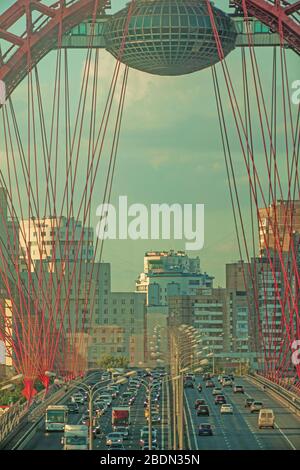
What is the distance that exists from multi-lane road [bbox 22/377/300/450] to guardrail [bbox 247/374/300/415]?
282 millimetres

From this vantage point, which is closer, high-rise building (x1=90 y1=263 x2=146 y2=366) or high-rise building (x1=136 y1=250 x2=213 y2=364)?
high-rise building (x1=90 y1=263 x2=146 y2=366)

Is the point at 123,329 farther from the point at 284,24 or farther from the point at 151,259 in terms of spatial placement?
the point at 284,24

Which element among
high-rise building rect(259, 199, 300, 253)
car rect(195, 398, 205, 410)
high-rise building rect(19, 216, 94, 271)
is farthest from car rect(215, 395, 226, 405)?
high-rise building rect(19, 216, 94, 271)

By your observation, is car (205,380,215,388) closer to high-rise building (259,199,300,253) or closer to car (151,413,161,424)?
high-rise building (259,199,300,253)

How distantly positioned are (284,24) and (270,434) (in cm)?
1255

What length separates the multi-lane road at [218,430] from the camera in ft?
171

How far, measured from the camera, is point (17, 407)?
59719mm

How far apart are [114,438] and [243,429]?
31.8 ft

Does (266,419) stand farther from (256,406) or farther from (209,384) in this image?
(209,384)

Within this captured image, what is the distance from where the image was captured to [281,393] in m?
71.4

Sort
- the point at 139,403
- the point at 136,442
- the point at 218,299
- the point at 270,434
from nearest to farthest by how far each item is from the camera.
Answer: the point at 136,442 → the point at 270,434 → the point at 139,403 → the point at 218,299

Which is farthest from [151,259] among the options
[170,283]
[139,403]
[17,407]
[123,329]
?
[17,407]

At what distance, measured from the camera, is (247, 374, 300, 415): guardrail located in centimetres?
6488

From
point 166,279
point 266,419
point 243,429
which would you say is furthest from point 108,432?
point 166,279
